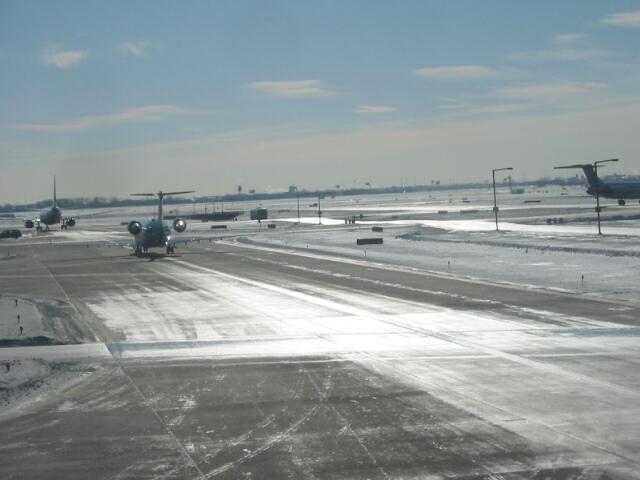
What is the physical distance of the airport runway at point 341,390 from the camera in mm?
14398

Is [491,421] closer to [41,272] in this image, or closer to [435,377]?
[435,377]

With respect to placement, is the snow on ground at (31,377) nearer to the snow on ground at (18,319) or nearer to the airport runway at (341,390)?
the airport runway at (341,390)

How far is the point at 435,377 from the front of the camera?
826 inches

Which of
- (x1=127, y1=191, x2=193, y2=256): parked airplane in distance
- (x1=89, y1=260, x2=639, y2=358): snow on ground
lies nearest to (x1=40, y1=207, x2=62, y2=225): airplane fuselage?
(x1=127, y1=191, x2=193, y2=256): parked airplane in distance

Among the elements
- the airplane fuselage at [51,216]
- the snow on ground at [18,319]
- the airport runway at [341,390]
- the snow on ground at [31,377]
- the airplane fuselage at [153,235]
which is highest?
the airplane fuselage at [51,216]

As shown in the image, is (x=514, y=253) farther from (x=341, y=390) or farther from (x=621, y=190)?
(x=621, y=190)

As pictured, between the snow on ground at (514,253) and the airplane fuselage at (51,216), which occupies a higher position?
the airplane fuselage at (51,216)

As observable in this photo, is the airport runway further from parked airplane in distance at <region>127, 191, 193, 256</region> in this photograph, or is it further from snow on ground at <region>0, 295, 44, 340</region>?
parked airplane in distance at <region>127, 191, 193, 256</region>

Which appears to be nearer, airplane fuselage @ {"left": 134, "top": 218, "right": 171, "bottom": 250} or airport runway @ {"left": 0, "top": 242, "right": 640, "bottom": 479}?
airport runway @ {"left": 0, "top": 242, "right": 640, "bottom": 479}

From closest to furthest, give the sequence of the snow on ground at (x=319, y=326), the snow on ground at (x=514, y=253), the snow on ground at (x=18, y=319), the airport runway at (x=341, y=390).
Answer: the airport runway at (x=341, y=390) < the snow on ground at (x=319, y=326) < the snow on ground at (x=18, y=319) < the snow on ground at (x=514, y=253)

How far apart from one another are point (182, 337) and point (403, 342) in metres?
8.09

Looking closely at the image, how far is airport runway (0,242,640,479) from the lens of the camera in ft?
47.2

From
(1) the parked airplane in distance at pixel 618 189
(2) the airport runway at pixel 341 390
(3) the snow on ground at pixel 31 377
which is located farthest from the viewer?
(1) the parked airplane in distance at pixel 618 189

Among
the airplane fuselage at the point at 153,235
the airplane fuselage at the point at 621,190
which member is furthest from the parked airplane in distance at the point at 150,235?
the airplane fuselage at the point at 621,190
